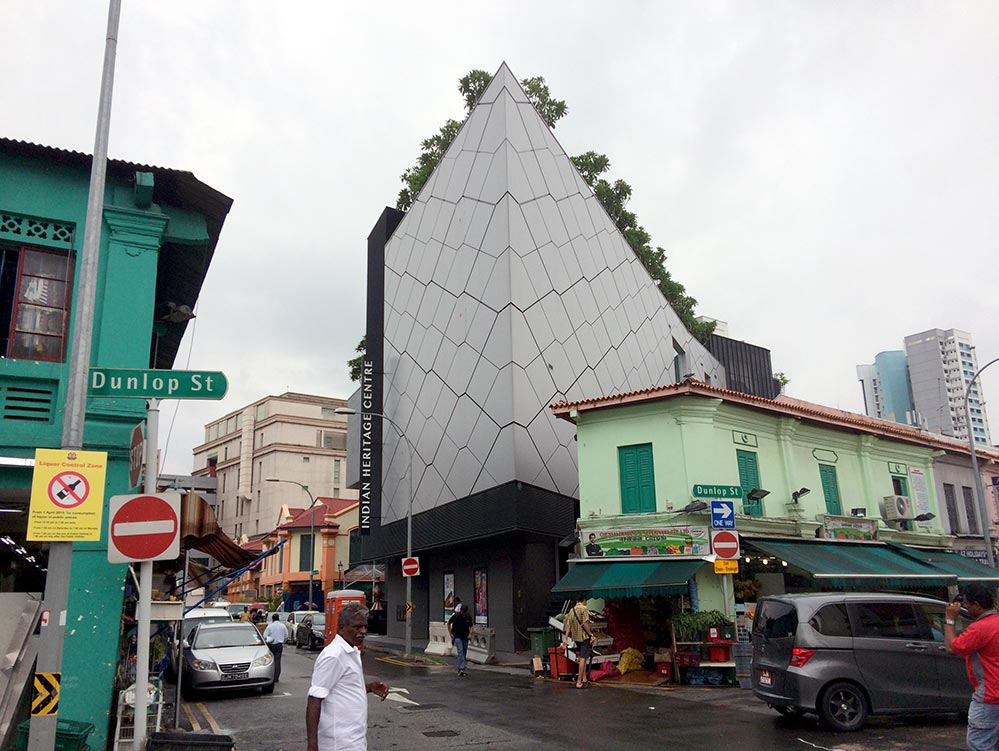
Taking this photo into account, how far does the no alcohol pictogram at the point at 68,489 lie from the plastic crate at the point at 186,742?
251cm

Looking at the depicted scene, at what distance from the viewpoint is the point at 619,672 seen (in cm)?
1814

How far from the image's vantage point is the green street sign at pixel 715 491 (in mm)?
18734

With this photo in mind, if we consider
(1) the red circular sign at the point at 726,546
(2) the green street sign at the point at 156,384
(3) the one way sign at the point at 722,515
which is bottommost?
(1) the red circular sign at the point at 726,546

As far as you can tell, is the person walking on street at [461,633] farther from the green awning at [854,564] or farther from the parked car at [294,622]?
the parked car at [294,622]

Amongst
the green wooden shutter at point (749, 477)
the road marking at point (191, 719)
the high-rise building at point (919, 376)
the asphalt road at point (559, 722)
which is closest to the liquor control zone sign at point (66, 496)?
the asphalt road at point (559, 722)

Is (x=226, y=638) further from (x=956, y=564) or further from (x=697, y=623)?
(x=956, y=564)

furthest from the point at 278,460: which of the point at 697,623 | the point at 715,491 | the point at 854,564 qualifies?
Answer: the point at 697,623

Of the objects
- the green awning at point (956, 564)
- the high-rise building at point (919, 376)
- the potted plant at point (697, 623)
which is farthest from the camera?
the high-rise building at point (919, 376)

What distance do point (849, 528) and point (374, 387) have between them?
19.5m

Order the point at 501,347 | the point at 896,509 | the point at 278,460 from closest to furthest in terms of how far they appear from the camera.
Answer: the point at 896,509 < the point at 501,347 < the point at 278,460

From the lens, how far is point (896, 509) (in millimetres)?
23750

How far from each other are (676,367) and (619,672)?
20.9 metres

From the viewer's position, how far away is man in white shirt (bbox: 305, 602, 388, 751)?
490 cm

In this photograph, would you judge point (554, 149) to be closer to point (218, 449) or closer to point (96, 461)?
point (96, 461)
